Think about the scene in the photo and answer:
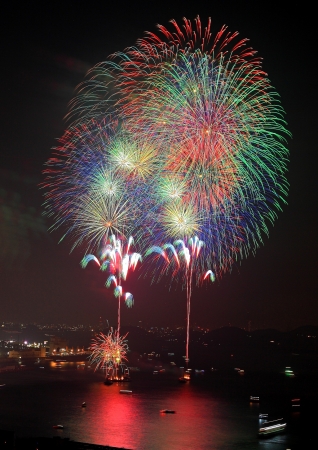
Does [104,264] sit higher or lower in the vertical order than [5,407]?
higher

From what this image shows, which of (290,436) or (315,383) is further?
(315,383)

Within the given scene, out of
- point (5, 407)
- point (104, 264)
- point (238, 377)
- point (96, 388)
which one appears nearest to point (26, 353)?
point (238, 377)

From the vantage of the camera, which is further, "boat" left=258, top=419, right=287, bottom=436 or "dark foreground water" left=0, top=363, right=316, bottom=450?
"boat" left=258, top=419, right=287, bottom=436

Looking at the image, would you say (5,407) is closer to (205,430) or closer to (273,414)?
(205,430)

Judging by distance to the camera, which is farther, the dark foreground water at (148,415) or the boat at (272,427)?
the boat at (272,427)
